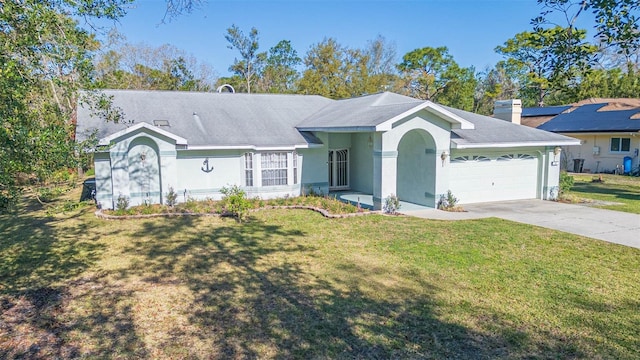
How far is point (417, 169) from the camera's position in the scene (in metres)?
16.8

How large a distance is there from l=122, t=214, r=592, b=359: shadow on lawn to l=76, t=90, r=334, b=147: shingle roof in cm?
746

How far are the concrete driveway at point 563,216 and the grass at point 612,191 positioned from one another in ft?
5.39

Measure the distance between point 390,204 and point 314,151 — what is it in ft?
16.7

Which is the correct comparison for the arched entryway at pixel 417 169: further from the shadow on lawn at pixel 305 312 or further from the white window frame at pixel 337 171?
the shadow on lawn at pixel 305 312

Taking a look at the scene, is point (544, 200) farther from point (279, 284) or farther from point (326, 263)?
point (279, 284)

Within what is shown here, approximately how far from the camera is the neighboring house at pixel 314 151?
50.5 feet

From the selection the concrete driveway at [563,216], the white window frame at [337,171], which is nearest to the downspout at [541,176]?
the concrete driveway at [563,216]

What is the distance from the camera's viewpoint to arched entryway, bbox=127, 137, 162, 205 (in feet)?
51.6

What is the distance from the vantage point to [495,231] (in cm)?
1213

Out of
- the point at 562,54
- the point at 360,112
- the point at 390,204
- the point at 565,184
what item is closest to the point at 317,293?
the point at 562,54

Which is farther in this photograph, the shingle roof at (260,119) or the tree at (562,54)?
the shingle roof at (260,119)

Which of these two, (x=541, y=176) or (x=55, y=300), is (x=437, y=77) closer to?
(x=541, y=176)

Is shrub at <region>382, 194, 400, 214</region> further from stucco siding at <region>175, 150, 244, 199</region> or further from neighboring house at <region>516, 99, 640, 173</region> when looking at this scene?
neighboring house at <region>516, 99, 640, 173</region>

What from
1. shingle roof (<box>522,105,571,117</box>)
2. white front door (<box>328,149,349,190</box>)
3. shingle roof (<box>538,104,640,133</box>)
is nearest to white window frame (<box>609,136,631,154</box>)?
shingle roof (<box>538,104,640,133</box>)
